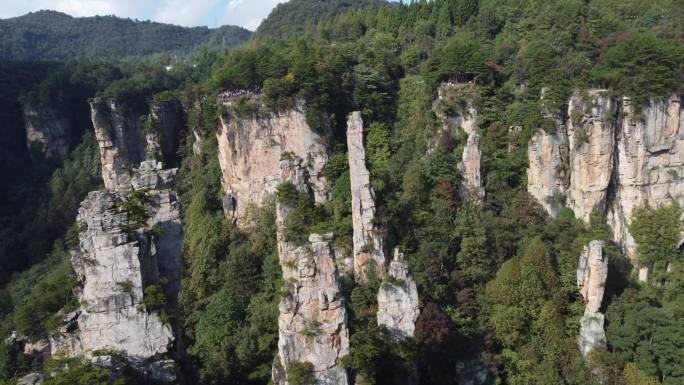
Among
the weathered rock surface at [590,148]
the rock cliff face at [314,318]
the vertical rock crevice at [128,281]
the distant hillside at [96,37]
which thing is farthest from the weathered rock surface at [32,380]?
the distant hillside at [96,37]

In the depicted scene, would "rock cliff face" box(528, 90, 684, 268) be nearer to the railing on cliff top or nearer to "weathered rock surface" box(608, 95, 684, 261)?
"weathered rock surface" box(608, 95, 684, 261)

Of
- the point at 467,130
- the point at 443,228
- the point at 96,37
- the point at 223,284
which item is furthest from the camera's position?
→ the point at 96,37

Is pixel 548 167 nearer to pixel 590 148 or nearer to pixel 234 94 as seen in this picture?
pixel 590 148

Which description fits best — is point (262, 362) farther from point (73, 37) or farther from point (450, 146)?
point (73, 37)

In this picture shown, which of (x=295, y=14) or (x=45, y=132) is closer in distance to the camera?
(x=45, y=132)

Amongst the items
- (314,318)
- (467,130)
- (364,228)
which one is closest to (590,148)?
(467,130)

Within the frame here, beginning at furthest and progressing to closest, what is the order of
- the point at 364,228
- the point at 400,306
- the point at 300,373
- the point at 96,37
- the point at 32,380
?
the point at 96,37, the point at 364,228, the point at 400,306, the point at 300,373, the point at 32,380
